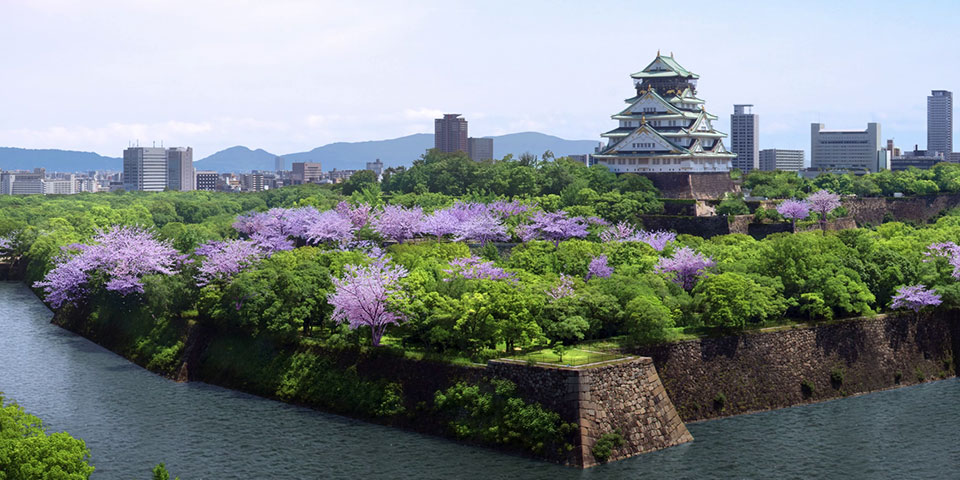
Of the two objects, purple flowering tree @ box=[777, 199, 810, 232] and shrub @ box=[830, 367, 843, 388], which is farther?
purple flowering tree @ box=[777, 199, 810, 232]

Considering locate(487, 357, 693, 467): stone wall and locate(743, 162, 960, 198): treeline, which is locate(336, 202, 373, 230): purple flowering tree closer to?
locate(743, 162, 960, 198): treeline

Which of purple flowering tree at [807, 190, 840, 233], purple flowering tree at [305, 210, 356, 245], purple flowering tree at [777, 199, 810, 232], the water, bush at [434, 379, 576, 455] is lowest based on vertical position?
the water

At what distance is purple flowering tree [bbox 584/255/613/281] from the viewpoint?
67.1m

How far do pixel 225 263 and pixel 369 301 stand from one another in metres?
15.8

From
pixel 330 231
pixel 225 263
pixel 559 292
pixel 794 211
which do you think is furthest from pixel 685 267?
pixel 330 231

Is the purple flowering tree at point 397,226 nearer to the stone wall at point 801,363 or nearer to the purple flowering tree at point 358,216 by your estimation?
the purple flowering tree at point 358,216

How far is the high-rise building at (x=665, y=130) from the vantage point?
105688 mm

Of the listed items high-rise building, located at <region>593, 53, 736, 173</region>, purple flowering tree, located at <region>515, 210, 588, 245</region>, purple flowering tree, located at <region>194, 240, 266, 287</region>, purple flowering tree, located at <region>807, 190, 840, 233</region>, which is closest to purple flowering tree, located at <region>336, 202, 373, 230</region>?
Answer: purple flowering tree, located at <region>515, 210, 588, 245</region>

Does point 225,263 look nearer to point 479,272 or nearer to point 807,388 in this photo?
point 479,272

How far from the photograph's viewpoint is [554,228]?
8475 centimetres

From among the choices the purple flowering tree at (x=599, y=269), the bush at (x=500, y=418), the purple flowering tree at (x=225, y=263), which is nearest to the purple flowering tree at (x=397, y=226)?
the purple flowering tree at (x=225, y=263)

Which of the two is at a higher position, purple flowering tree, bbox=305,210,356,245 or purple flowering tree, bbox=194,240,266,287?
purple flowering tree, bbox=305,210,356,245

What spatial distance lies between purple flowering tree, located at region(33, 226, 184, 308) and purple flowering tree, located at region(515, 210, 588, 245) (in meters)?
26.6

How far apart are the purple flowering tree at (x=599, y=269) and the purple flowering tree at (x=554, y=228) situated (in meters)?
15.8
